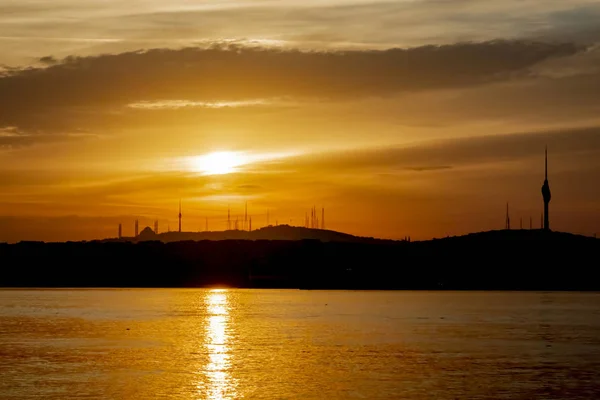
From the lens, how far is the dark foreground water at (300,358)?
5709 centimetres

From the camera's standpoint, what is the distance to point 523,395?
5525 cm

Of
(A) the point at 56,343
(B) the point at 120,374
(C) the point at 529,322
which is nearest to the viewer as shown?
(B) the point at 120,374

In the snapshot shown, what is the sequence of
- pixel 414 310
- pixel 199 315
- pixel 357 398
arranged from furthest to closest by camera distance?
pixel 414 310
pixel 199 315
pixel 357 398

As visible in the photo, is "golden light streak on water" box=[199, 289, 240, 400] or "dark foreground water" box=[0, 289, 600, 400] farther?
"dark foreground water" box=[0, 289, 600, 400]

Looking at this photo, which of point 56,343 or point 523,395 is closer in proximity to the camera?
point 523,395

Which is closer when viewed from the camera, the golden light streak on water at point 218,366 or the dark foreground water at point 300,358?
the golden light streak on water at point 218,366

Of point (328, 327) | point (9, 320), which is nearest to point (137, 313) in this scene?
point (9, 320)

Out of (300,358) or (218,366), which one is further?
(300,358)

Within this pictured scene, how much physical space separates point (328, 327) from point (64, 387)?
179 feet

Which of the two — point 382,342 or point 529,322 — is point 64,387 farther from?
point 529,322

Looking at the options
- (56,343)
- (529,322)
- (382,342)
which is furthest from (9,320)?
(529,322)

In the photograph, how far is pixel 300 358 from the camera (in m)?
75.2

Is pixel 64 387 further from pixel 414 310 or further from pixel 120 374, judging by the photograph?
pixel 414 310

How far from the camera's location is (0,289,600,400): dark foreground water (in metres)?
57.1
